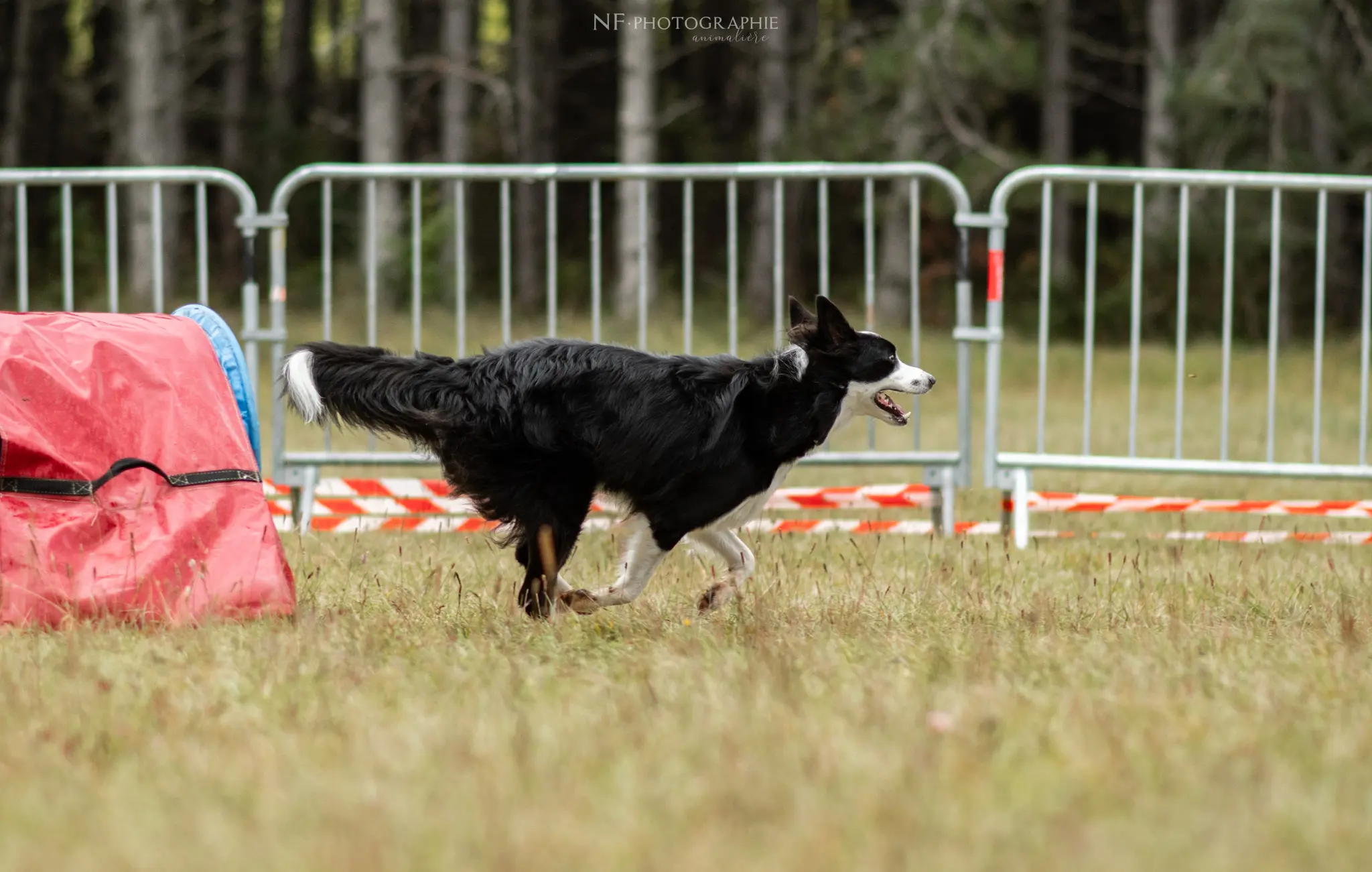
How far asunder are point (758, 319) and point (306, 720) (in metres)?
16.7

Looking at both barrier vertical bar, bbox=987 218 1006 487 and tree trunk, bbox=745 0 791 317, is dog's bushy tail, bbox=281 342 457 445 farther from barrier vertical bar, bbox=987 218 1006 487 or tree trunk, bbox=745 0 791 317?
Answer: tree trunk, bbox=745 0 791 317

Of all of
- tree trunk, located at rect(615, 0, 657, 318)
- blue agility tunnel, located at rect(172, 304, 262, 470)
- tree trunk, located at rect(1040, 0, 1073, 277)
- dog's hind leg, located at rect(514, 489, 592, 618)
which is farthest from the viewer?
tree trunk, located at rect(1040, 0, 1073, 277)

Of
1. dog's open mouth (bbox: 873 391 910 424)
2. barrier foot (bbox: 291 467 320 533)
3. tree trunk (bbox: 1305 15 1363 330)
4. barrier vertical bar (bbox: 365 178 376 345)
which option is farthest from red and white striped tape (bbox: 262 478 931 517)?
tree trunk (bbox: 1305 15 1363 330)

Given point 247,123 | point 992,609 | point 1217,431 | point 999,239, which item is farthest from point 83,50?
point 992,609

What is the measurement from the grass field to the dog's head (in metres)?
0.63

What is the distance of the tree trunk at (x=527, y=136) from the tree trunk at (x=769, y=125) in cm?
428

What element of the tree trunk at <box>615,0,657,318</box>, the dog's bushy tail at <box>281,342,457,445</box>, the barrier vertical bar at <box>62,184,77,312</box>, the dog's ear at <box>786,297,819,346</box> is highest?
the tree trunk at <box>615,0,657,318</box>

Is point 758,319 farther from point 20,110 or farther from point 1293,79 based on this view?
point 20,110

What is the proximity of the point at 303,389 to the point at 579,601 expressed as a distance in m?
1.09

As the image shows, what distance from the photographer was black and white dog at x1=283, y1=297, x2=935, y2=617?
4.75 metres

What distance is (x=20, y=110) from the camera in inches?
989

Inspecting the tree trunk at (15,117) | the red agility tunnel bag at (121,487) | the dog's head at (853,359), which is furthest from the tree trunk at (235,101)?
the dog's head at (853,359)

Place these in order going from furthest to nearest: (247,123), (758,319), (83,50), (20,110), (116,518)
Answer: (83,50) < (247,123) < (20,110) < (758,319) < (116,518)

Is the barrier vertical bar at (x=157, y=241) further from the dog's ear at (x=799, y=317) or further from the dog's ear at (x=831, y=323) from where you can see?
the dog's ear at (x=831, y=323)
